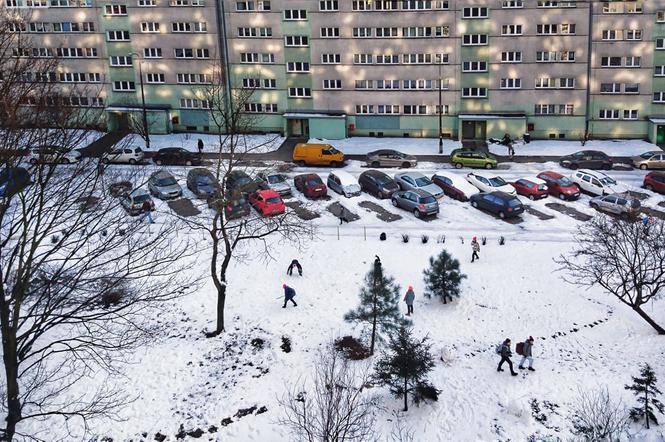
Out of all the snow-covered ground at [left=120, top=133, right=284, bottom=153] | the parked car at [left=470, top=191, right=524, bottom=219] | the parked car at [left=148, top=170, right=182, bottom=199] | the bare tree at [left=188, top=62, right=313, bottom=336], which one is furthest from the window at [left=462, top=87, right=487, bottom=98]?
the parked car at [left=148, top=170, right=182, bottom=199]

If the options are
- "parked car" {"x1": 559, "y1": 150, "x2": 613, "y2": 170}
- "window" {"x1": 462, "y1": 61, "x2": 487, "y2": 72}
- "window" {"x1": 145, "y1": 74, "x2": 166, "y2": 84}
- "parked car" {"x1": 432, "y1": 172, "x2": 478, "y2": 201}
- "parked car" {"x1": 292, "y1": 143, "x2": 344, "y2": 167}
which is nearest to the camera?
"parked car" {"x1": 432, "y1": 172, "x2": 478, "y2": 201}

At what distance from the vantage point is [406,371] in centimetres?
2892

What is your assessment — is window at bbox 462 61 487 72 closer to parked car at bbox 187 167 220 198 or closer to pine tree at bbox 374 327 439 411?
parked car at bbox 187 167 220 198

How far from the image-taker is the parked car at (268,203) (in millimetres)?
48438

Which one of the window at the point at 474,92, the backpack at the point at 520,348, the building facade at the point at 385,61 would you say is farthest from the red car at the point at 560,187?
the backpack at the point at 520,348

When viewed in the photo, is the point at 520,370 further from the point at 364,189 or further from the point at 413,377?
the point at 364,189

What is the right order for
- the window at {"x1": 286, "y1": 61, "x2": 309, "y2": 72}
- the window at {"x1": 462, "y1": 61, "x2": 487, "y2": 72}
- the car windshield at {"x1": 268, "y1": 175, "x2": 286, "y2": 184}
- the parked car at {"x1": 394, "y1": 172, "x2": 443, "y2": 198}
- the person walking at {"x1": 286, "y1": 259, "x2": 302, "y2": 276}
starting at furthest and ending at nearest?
the window at {"x1": 286, "y1": 61, "x2": 309, "y2": 72} → the window at {"x1": 462, "y1": 61, "x2": 487, "y2": 72} → the car windshield at {"x1": 268, "y1": 175, "x2": 286, "y2": 184} → the parked car at {"x1": 394, "y1": 172, "x2": 443, "y2": 198} → the person walking at {"x1": 286, "y1": 259, "x2": 302, "y2": 276}

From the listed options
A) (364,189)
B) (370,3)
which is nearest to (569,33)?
(370,3)

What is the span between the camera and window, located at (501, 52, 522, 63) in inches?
2532

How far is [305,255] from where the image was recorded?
142 ft

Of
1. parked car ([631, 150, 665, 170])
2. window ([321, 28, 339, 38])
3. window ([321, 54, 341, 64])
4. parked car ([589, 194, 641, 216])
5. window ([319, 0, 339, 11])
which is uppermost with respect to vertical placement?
window ([319, 0, 339, 11])

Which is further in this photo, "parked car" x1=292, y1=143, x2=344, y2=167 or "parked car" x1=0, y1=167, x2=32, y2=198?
"parked car" x1=292, y1=143, x2=344, y2=167

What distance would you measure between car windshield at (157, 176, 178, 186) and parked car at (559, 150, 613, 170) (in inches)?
1184

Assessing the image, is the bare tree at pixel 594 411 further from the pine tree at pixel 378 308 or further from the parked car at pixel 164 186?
the parked car at pixel 164 186
